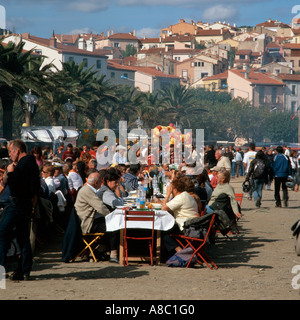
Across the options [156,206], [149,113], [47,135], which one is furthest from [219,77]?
[156,206]

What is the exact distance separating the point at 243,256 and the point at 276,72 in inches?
5600

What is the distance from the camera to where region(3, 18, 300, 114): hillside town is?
435 feet

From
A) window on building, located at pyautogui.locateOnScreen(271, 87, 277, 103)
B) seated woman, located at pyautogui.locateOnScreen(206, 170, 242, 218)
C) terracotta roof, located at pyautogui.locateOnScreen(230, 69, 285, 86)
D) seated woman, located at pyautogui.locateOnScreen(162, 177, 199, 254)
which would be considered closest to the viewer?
seated woman, located at pyautogui.locateOnScreen(162, 177, 199, 254)

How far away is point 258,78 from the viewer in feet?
Answer: 457

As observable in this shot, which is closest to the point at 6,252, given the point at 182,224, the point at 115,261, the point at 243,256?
the point at 115,261

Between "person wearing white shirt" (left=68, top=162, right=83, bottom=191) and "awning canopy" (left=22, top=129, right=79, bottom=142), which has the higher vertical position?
"awning canopy" (left=22, top=129, right=79, bottom=142)

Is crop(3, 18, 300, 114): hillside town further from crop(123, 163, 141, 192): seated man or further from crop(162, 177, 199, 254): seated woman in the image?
crop(162, 177, 199, 254): seated woman

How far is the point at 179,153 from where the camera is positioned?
87.3 feet

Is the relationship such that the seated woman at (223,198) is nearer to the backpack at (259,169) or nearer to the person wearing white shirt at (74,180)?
the person wearing white shirt at (74,180)

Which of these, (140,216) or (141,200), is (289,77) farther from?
(140,216)

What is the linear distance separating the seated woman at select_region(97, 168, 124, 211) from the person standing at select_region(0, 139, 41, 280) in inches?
91.4

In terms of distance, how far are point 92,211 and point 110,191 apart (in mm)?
743

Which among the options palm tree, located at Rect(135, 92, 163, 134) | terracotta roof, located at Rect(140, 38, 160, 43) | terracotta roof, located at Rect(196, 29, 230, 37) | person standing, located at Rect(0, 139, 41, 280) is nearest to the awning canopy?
person standing, located at Rect(0, 139, 41, 280)

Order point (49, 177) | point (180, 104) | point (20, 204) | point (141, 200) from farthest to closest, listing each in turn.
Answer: point (180, 104)
point (49, 177)
point (141, 200)
point (20, 204)
